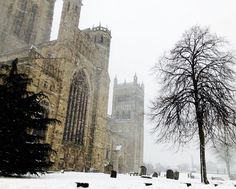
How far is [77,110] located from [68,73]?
4722mm

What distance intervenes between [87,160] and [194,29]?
19967mm

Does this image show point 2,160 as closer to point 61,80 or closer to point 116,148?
point 61,80

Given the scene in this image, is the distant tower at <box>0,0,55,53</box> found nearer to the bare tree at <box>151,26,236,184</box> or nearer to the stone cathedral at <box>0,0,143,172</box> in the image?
the stone cathedral at <box>0,0,143,172</box>

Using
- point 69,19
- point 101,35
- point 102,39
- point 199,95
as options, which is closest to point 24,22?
point 101,35

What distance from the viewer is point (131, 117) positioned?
73.7 m

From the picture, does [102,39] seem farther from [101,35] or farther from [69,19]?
[69,19]

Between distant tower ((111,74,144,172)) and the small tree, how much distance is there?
178ft

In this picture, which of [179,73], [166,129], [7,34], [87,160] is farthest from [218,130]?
[7,34]

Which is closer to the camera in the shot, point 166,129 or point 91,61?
point 166,129

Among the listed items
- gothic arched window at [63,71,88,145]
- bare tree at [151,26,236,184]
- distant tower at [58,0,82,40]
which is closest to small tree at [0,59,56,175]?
bare tree at [151,26,236,184]

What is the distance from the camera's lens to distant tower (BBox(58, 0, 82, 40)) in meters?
28.6

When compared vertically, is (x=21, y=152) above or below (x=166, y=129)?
below

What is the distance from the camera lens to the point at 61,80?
86.5 feet

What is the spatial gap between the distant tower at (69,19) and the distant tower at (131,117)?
136 feet
